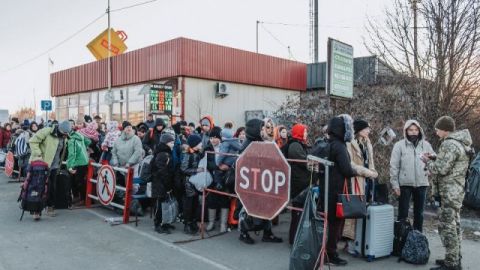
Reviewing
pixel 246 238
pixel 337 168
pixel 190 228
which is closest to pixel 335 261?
pixel 337 168

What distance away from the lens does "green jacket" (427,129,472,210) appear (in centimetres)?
521

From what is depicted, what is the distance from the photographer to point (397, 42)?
10.4 meters

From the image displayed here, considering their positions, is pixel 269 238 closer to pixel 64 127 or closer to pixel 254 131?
pixel 254 131

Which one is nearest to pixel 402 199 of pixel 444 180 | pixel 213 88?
pixel 444 180

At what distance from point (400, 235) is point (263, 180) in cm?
209

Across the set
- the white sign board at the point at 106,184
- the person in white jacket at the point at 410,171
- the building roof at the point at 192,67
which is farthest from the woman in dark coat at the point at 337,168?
the building roof at the point at 192,67

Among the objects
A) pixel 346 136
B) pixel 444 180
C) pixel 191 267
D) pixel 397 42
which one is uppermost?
pixel 397 42

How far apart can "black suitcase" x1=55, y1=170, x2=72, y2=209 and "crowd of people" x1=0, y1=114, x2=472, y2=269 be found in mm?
130

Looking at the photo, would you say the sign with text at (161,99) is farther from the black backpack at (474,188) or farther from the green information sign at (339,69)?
the black backpack at (474,188)

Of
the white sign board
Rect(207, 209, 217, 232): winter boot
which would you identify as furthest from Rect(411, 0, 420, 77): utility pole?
the white sign board

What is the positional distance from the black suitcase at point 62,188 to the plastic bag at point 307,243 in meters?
5.53

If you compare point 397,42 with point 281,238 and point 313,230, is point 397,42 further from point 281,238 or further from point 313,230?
point 313,230

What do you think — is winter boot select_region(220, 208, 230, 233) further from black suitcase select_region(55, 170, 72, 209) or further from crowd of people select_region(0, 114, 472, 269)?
black suitcase select_region(55, 170, 72, 209)

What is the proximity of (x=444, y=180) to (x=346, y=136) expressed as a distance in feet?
4.38
